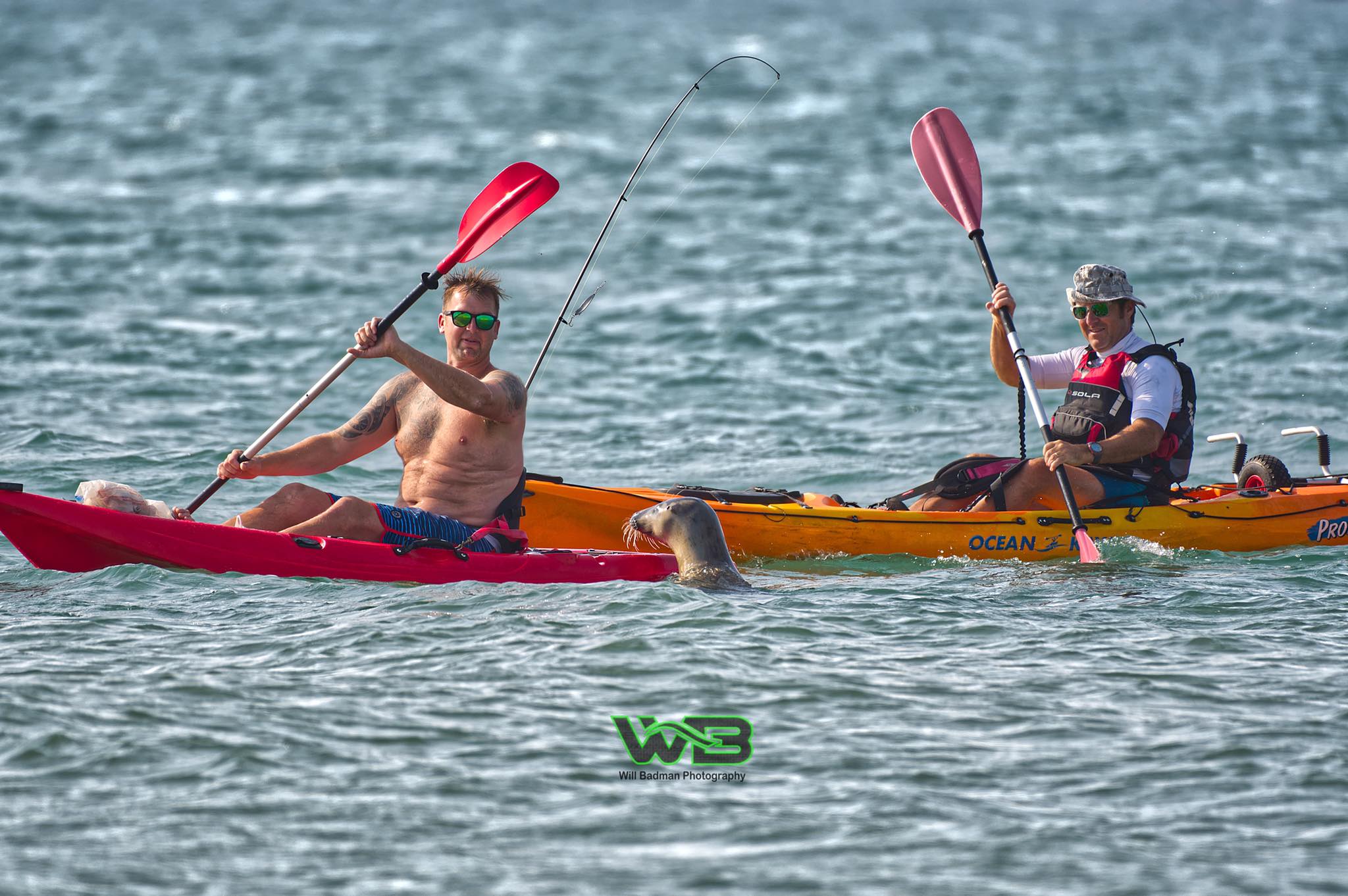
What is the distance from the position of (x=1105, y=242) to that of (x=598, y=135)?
10726mm

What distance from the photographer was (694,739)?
4.44 m

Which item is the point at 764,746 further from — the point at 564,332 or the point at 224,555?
the point at 564,332

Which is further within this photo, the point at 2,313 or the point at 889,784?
the point at 2,313

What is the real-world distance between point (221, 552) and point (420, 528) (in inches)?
32.7

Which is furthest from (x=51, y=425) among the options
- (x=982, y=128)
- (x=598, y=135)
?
(x=982, y=128)

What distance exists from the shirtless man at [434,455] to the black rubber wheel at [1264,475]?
13.7 feet

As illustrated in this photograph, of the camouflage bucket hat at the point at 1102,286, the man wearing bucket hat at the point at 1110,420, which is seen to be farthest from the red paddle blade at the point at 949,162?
the camouflage bucket hat at the point at 1102,286

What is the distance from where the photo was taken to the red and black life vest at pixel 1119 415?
277 inches

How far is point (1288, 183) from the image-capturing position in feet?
68.6

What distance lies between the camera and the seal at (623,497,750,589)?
6168 mm

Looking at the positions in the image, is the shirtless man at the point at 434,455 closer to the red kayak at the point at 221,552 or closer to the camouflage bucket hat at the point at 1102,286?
the red kayak at the point at 221,552

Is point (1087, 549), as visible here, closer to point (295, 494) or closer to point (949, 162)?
point (949, 162)

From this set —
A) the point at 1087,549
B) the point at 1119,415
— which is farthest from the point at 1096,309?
the point at 1087,549

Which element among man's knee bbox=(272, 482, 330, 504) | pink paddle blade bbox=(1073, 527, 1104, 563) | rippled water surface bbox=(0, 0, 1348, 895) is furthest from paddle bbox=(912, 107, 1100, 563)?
man's knee bbox=(272, 482, 330, 504)
